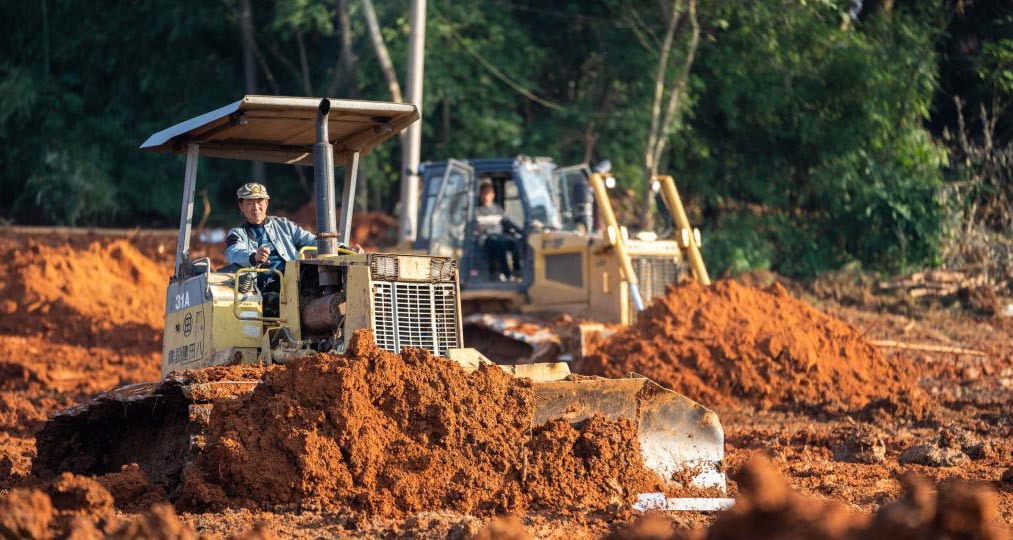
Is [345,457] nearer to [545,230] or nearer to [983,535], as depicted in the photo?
[983,535]

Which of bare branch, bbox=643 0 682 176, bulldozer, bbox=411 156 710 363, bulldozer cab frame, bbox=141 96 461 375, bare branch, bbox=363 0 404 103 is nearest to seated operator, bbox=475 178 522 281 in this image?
bulldozer, bbox=411 156 710 363

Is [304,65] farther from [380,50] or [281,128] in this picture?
[281,128]

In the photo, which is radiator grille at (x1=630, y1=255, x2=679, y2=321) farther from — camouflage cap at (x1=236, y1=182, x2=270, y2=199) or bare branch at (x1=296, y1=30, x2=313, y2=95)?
bare branch at (x1=296, y1=30, x2=313, y2=95)

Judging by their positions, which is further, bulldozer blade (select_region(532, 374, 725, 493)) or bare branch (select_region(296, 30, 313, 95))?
bare branch (select_region(296, 30, 313, 95))

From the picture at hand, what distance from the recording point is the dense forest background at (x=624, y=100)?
2441 centimetres

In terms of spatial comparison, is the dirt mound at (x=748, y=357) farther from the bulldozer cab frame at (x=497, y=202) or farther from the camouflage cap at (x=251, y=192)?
the camouflage cap at (x=251, y=192)

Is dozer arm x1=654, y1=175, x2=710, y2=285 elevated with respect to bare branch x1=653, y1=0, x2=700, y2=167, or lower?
lower

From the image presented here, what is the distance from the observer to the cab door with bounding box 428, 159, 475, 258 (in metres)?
18.6

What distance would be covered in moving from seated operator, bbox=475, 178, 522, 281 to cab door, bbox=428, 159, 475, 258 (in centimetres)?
19

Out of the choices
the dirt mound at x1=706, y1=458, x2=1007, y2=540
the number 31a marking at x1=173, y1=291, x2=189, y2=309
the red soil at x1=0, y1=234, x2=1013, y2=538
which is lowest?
the red soil at x1=0, y1=234, x2=1013, y2=538

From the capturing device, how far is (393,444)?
7.89m

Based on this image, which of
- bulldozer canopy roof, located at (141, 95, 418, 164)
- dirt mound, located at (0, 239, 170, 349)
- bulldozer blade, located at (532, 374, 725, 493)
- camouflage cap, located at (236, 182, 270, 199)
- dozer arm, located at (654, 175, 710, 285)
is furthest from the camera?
dirt mound, located at (0, 239, 170, 349)

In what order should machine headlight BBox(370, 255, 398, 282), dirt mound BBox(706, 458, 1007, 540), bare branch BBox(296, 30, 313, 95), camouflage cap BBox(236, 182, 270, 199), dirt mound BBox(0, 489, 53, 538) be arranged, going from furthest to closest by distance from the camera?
1. bare branch BBox(296, 30, 313, 95)
2. camouflage cap BBox(236, 182, 270, 199)
3. machine headlight BBox(370, 255, 398, 282)
4. dirt mound BBox(0, 489, 53, 538)
5. dirt mound BBox(706, 458, 1007, 540)

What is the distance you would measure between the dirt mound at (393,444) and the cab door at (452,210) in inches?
413
